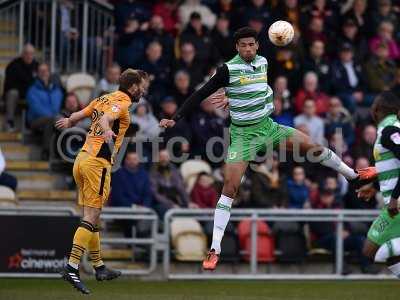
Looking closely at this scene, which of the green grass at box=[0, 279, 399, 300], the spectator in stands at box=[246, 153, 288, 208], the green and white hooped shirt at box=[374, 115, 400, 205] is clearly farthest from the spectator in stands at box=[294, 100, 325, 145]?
the green and white hooped shirt at box=[374, 115, 400, 205]

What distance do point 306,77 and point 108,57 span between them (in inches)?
139

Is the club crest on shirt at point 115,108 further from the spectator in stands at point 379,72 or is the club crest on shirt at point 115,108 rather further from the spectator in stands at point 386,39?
the spectator in stands at point 386,39

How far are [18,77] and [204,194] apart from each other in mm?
3634

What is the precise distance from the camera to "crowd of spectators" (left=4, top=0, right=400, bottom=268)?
2036 cm

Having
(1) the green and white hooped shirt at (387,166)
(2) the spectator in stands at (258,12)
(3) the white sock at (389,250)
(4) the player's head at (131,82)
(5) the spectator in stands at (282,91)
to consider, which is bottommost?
(3) the white sock at (389,250)

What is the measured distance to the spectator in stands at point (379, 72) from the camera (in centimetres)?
2339

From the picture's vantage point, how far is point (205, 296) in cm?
1554

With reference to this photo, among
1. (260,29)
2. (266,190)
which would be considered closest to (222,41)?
(260,29)

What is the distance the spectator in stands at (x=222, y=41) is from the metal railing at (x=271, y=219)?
4.03 m

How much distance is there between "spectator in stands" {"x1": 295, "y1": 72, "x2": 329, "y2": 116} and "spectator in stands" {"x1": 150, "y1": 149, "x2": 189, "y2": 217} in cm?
306

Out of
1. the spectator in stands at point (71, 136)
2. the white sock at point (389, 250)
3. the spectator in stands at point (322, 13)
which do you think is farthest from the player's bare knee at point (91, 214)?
the spectator in stands at point (322, 13)

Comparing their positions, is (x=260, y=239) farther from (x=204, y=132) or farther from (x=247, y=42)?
(x=247, y=42)

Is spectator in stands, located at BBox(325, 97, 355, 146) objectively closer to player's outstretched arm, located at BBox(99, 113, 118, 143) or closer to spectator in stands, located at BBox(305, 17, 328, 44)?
spectator in stands, located at BBox(305, 17, 328, 44)

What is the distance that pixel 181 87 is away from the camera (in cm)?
2148
